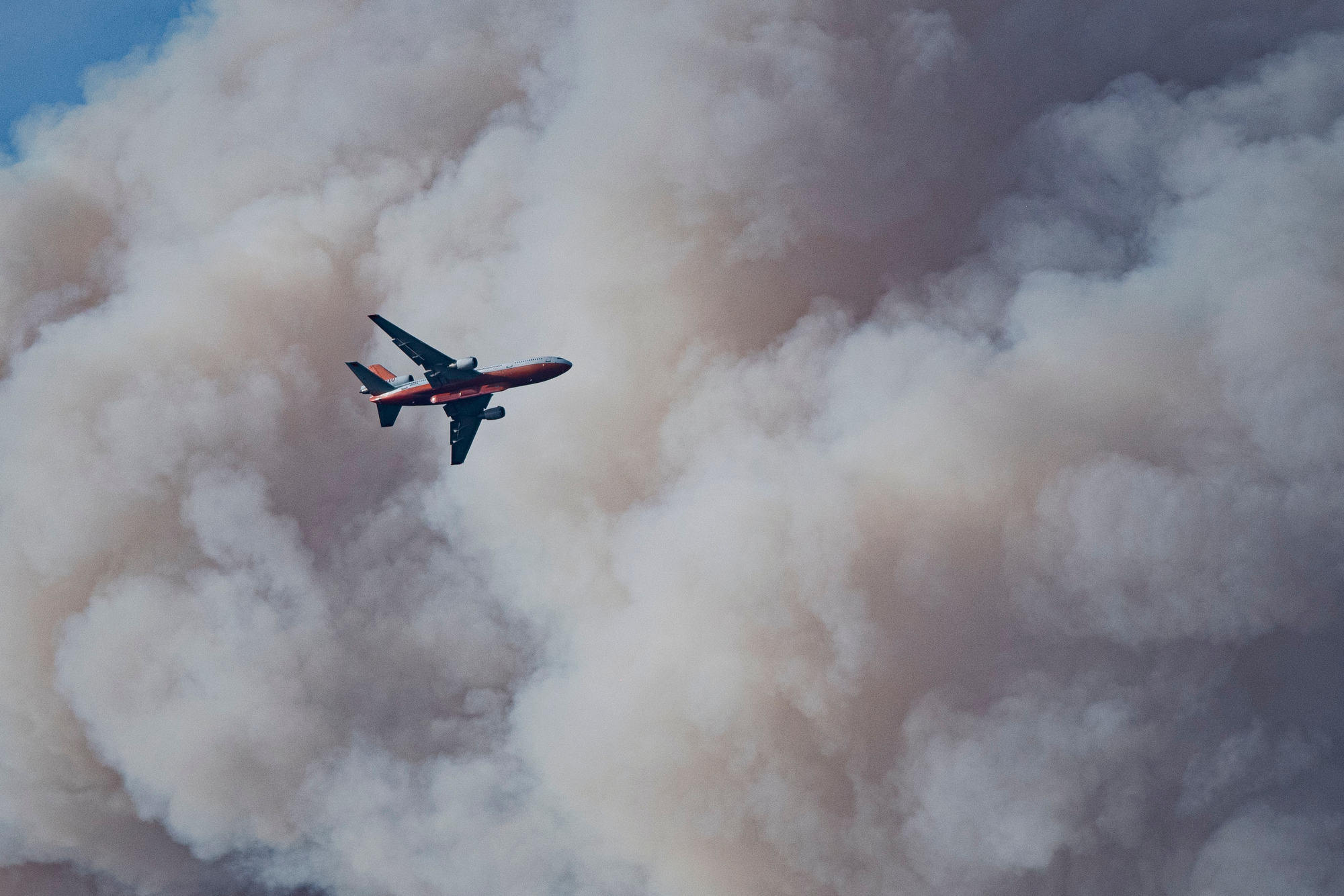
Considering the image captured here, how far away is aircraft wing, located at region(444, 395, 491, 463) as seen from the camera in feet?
267

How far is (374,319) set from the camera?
69.0 metres

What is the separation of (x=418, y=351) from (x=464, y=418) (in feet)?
30.4

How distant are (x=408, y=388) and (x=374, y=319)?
900 cm

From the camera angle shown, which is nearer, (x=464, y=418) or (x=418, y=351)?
(x=418, y=351)

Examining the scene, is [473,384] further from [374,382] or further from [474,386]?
[374,382]

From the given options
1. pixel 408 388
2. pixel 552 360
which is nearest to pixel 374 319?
pixel 408 388

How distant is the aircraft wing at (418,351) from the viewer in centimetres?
7212

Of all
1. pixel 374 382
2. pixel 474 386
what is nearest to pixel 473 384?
pixel 474 386

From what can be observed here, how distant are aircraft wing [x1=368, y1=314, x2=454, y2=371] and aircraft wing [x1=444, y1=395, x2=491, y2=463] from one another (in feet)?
15.9

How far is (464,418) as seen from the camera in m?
82.2

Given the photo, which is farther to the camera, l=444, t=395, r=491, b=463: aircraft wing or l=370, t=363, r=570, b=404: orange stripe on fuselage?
l=444, t=395, r=491, b=463: aircraft wing

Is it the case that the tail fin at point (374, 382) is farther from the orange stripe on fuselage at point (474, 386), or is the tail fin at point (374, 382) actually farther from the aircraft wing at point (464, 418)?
the aircraft wing at point (464, 418)

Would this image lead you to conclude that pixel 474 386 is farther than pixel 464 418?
No

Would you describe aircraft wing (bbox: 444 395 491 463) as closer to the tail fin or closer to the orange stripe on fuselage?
the orange stripe on fuselage
